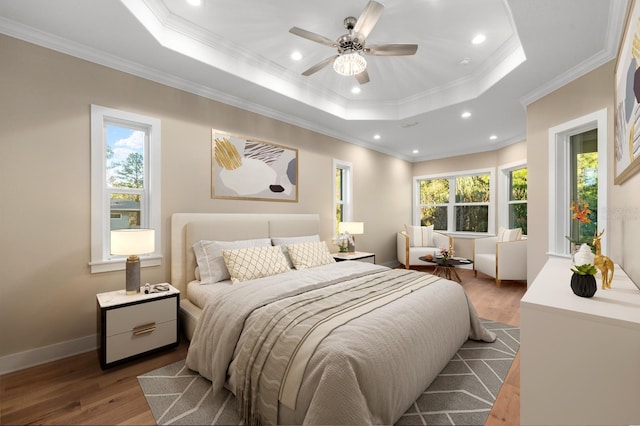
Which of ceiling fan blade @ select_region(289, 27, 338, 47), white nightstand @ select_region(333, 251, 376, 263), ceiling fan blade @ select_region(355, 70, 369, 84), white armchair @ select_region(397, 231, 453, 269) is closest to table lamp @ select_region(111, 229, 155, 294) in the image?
ceiling fan blade @ select_region(289, 27, 338, 47)

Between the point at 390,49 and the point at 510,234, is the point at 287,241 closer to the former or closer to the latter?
the point at 390,49

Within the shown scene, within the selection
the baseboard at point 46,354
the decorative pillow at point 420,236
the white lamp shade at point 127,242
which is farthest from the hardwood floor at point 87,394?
the decorative pillow at point 420,236

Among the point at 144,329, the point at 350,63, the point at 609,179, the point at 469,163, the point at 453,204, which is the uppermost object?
the point at 350,63

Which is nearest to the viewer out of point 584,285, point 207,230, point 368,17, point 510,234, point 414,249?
point 584,285

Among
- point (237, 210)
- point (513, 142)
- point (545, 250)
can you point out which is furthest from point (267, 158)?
point (513, 142)

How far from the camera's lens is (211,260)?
2789 mm

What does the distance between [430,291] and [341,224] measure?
259 centimetres

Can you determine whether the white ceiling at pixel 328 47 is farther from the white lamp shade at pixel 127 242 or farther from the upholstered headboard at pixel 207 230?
the white lamp shade at pixel 127 242

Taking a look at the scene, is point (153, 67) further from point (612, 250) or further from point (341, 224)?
point (612, 250)

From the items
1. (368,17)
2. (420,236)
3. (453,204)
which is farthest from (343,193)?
(368,17)

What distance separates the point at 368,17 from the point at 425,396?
8.68ft

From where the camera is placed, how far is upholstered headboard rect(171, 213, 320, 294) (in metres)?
2.88

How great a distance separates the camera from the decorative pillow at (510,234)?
4.79m

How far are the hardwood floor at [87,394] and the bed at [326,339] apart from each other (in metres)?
0.38
